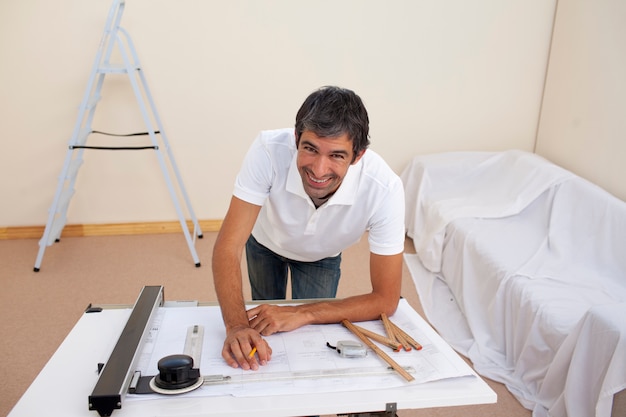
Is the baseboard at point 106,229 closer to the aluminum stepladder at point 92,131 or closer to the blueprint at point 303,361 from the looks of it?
the aluminum stepladder at point 92,131

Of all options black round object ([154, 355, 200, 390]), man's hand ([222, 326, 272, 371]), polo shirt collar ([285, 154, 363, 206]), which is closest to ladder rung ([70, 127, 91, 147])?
polo shirt collar ([285, 154, 363, 206])

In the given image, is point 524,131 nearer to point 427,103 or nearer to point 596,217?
point 427,103

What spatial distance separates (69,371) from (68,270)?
240 cm

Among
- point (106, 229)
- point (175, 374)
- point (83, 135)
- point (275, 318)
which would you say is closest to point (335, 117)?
point (275, 318)

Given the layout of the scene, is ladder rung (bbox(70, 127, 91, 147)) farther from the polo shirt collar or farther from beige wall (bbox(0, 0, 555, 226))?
the polo shirt collar

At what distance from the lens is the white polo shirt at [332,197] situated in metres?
1.68

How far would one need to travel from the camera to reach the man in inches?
59.1

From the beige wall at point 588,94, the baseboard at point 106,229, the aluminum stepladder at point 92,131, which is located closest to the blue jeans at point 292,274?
the aluminum stepladder at point 92,131

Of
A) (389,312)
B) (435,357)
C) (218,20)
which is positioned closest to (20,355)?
(389,312)

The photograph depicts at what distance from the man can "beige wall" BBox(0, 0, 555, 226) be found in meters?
2.14

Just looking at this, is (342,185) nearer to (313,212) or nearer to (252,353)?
(313,212)

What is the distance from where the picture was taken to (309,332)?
150 cm

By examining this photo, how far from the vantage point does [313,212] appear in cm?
174

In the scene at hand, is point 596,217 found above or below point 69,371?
below
